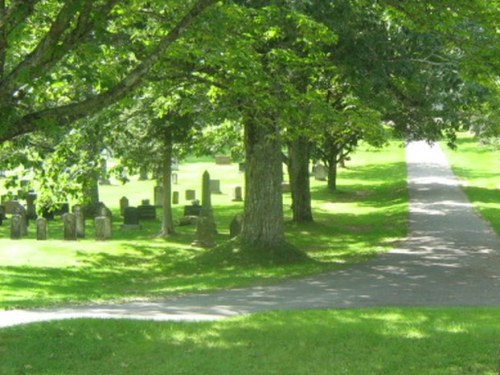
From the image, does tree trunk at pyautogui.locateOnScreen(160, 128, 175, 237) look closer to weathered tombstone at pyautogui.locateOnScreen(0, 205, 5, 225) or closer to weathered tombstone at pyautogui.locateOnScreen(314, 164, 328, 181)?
weathered tombstone at pyautogui.locateOnScreen(0, 205, 5, 225)

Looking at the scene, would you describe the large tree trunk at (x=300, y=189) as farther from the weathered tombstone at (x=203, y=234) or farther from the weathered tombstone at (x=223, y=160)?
the weathered tombstone at (x=223, y=160)

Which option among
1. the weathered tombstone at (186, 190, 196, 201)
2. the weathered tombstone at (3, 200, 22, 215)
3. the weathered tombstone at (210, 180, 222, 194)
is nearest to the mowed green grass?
the weathered tombstone at (186, 190, 196, 201)

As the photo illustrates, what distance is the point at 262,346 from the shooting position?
934 cm

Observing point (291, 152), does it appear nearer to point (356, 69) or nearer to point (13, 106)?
point (356, 69)

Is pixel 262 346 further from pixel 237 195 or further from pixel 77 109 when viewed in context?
pixel 237 195

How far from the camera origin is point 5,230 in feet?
97.8

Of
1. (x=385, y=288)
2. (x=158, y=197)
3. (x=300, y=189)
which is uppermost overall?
(x=300, y=189)

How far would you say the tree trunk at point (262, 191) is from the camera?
19.8 m

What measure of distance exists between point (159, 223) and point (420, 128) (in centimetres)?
1124

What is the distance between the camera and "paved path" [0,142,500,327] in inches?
508

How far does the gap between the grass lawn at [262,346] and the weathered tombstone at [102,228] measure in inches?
625

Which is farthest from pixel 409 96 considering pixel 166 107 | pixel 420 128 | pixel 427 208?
pixel 427 208

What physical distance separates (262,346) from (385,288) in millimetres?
6780

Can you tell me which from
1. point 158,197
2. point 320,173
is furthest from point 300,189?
point 320,173
